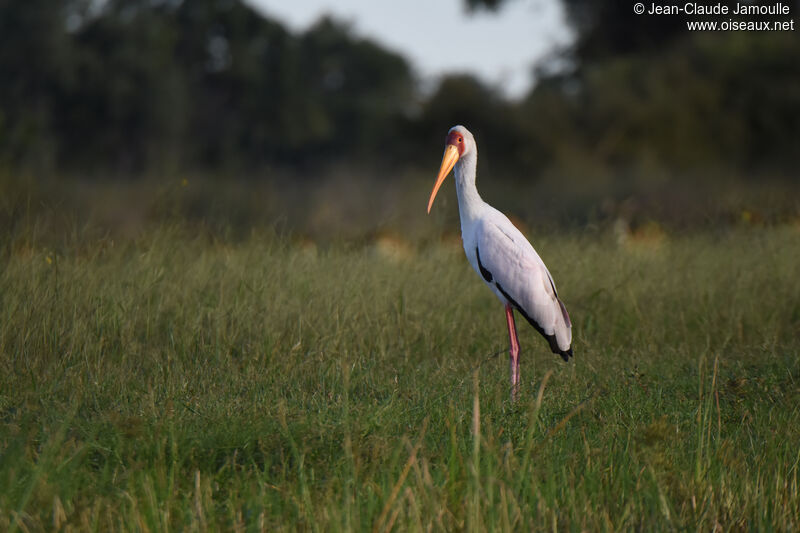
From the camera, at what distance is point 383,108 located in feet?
99.9

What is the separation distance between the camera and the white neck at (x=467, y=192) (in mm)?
4680

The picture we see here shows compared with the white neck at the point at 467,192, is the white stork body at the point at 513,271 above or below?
below

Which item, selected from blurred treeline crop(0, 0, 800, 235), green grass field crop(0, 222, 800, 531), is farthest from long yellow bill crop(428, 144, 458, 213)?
blurred treeline crop(0, 0, 800, 235)

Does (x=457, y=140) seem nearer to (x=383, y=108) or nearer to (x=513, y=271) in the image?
(x=513, y=271)

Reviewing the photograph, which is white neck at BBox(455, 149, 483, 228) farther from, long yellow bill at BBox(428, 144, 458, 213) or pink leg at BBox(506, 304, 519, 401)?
pink leg at BBox(506, 304, 519, 401)

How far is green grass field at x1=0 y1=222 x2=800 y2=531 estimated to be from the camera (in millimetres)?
2486

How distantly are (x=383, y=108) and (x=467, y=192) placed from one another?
26207 mm

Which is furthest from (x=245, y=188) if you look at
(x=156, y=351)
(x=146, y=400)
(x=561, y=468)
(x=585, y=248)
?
(x=561, y=468)

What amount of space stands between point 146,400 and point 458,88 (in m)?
15.5

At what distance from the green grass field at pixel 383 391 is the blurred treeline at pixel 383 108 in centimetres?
287

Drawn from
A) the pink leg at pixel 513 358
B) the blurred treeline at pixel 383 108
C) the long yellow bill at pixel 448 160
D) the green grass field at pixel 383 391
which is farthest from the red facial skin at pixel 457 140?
the blurred treeline at pixel 383 108

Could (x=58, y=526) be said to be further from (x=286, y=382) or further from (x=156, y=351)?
(x=156, y=351)

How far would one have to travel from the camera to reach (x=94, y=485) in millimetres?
2576

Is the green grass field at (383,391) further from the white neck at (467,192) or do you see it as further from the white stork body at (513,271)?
the white neck at (467,192)
